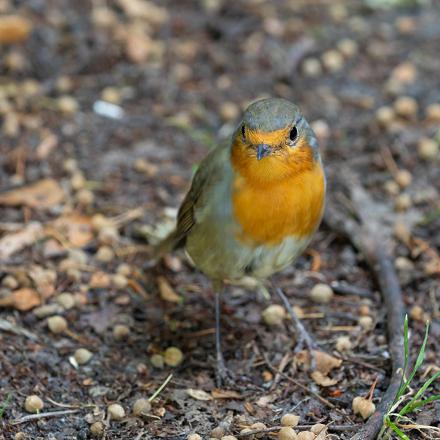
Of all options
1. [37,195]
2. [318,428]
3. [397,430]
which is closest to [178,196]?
[37,195]

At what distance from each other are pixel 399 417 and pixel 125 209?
2.25 metres

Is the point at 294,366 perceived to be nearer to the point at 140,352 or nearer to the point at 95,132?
the point at 140,352

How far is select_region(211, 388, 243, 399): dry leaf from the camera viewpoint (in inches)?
136

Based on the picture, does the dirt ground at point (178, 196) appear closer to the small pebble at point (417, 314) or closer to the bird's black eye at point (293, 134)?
the small pebble at point (417, 314)

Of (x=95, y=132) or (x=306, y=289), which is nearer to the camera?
(x=306, y=289)

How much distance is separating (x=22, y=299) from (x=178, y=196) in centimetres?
131

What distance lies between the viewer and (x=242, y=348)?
3.84m

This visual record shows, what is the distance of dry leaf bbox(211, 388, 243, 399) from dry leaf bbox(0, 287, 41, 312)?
100 centimetres

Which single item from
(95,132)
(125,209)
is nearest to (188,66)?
(95,132)

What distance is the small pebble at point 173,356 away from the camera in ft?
12.2

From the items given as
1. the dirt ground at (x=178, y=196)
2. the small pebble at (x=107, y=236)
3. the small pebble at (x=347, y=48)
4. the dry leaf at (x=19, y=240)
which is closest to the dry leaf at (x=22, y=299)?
the dirt ground at (x=178, y=196)

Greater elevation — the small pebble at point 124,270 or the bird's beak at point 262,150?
the bird's beak at point 262,150

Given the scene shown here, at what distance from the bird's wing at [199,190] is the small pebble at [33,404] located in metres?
1.03

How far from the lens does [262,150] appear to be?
3182 millimetres
